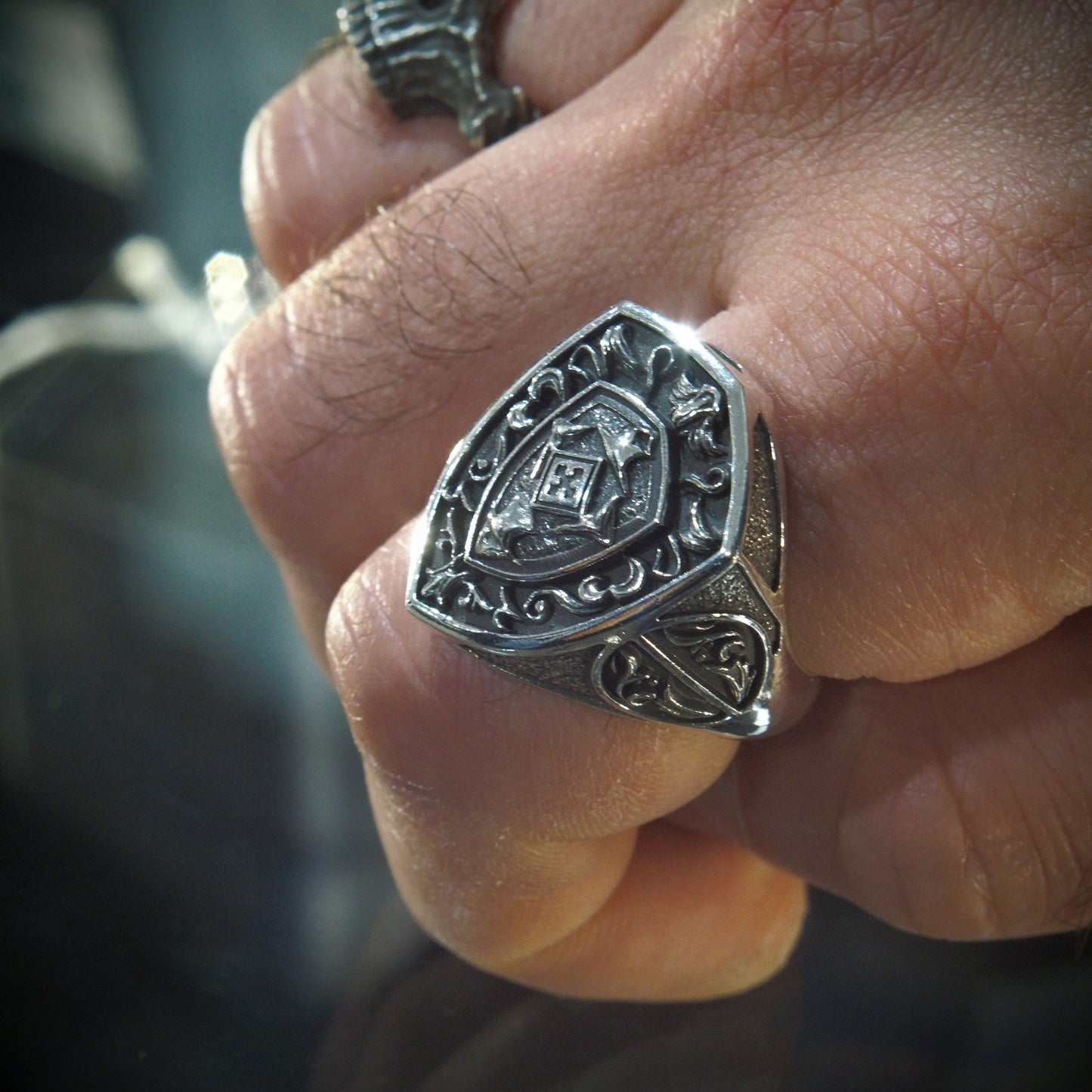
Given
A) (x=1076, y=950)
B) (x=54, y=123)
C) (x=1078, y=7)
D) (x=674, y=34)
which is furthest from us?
(x=54, y=123)

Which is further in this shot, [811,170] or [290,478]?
[290,478]

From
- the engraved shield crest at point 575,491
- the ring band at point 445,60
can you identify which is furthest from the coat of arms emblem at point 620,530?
the ring band at point 445,60

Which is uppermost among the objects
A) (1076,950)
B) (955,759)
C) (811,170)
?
(811,170)

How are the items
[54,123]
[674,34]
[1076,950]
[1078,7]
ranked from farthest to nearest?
1. [54,123]
2. [1076,950]
3. [674,34]
4. [1078,7]

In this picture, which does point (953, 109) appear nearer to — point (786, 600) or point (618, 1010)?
point (786, 600)

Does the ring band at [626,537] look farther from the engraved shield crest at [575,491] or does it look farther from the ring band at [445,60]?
the ring band at [445,60]

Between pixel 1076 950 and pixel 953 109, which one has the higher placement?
pixel 953 109

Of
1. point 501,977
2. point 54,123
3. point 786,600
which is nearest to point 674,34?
point 786,600
